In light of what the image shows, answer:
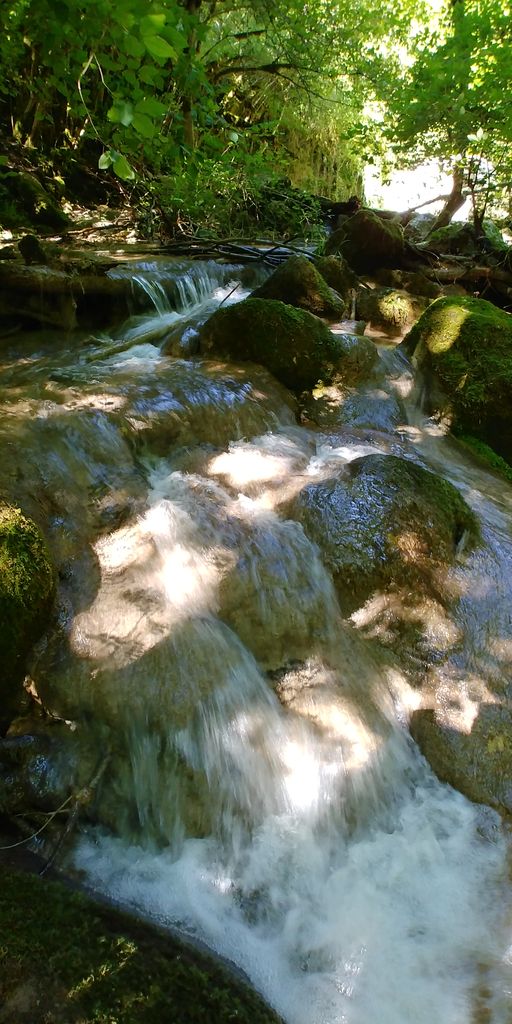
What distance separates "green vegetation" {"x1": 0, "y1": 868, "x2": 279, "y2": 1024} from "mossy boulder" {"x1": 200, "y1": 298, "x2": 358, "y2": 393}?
16.0ft

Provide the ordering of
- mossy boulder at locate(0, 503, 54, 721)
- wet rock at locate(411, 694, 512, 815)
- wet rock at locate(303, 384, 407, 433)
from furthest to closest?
1. wet rock at locate(303, 384, 407, 433)
2. wet rock at locate(411, 694, 512, 815)
3. mossy boulder at locate(0, 503, 54, 721)

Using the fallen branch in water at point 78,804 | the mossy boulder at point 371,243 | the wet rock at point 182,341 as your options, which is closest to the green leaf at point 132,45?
the fallen branch in water at point 78,804

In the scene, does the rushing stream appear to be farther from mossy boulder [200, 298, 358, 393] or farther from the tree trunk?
the tree trunk

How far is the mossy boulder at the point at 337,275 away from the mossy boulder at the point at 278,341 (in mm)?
2751

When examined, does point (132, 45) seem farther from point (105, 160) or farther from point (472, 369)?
point (472, 369)

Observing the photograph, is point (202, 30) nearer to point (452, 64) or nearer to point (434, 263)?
point (452, 64)

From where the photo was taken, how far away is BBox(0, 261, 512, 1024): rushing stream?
2.30 meters

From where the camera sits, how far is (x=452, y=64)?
730 cm

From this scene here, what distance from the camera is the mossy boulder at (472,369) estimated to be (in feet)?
19.0

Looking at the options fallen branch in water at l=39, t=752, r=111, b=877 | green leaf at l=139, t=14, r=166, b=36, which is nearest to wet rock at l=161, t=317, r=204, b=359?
green leaf at l=139, t=14, r=166, b=36

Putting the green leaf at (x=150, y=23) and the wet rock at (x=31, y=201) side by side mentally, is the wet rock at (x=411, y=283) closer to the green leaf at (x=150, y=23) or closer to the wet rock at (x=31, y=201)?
the wet rock at (x=31, y=201)

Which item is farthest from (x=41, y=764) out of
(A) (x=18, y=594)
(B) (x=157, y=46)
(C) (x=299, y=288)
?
(C) (x=299, y=288)

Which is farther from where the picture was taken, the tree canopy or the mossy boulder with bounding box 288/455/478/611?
the mossy boulder with bounding box 288/455/478/611

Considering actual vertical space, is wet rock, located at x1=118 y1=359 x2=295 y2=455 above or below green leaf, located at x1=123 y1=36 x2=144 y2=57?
below
